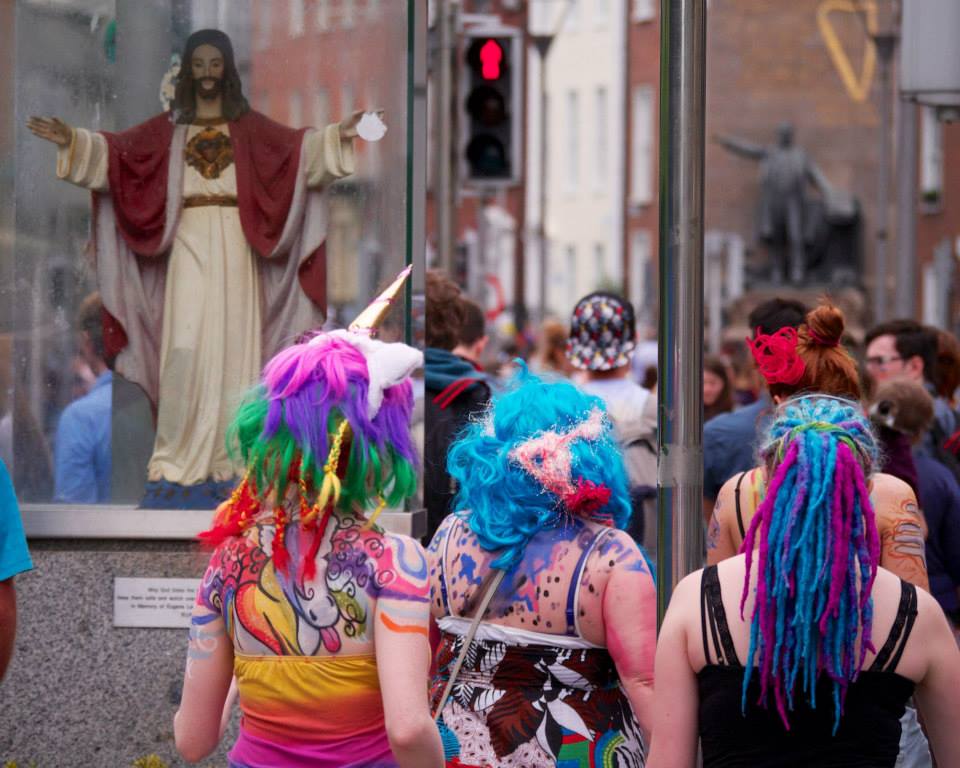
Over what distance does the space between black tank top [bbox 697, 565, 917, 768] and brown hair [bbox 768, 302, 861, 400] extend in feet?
5.34

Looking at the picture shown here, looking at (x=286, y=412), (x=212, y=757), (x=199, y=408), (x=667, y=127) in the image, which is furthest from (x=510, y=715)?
(x=199, y=408)

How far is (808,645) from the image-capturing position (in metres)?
3.12

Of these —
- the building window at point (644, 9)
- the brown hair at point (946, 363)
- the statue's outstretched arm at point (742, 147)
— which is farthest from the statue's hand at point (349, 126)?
the building window at point (644, 9)

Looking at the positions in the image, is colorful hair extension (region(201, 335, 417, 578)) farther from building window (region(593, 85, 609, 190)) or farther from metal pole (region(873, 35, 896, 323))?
building window (region(593, 85, 609, 190))

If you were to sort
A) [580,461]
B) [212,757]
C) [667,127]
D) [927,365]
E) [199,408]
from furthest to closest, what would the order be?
[927,365], [199,408], [212,757], [580,461], [667,127]

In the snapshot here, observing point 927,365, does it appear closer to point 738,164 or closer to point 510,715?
point 510,715

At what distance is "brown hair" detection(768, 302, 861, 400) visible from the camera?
4.77 metres

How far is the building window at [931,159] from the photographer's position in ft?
122

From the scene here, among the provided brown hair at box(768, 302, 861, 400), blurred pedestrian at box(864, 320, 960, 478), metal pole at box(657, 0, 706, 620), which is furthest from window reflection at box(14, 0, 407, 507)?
blurred pedestrian at box(864, 320, 960, 478)

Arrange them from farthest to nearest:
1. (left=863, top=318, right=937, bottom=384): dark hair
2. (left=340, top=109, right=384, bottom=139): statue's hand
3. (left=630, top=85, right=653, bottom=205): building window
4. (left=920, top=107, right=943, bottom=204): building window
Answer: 1. (left=630, top=85, right=653, bottom=205): building window
2. (left=920, top=107, right=943, bottom=204): building window
3. (left=863, top=318, right=937, bottom=384): dark hair
4. (left=340, top=109, right=384, bottom=139): statue's hand

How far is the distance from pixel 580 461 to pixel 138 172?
8.78 feet

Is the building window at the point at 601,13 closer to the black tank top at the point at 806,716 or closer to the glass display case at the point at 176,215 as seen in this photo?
the glass display case at the point at 176,215

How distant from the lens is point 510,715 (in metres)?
3.99

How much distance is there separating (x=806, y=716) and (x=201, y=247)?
352 centimetres
